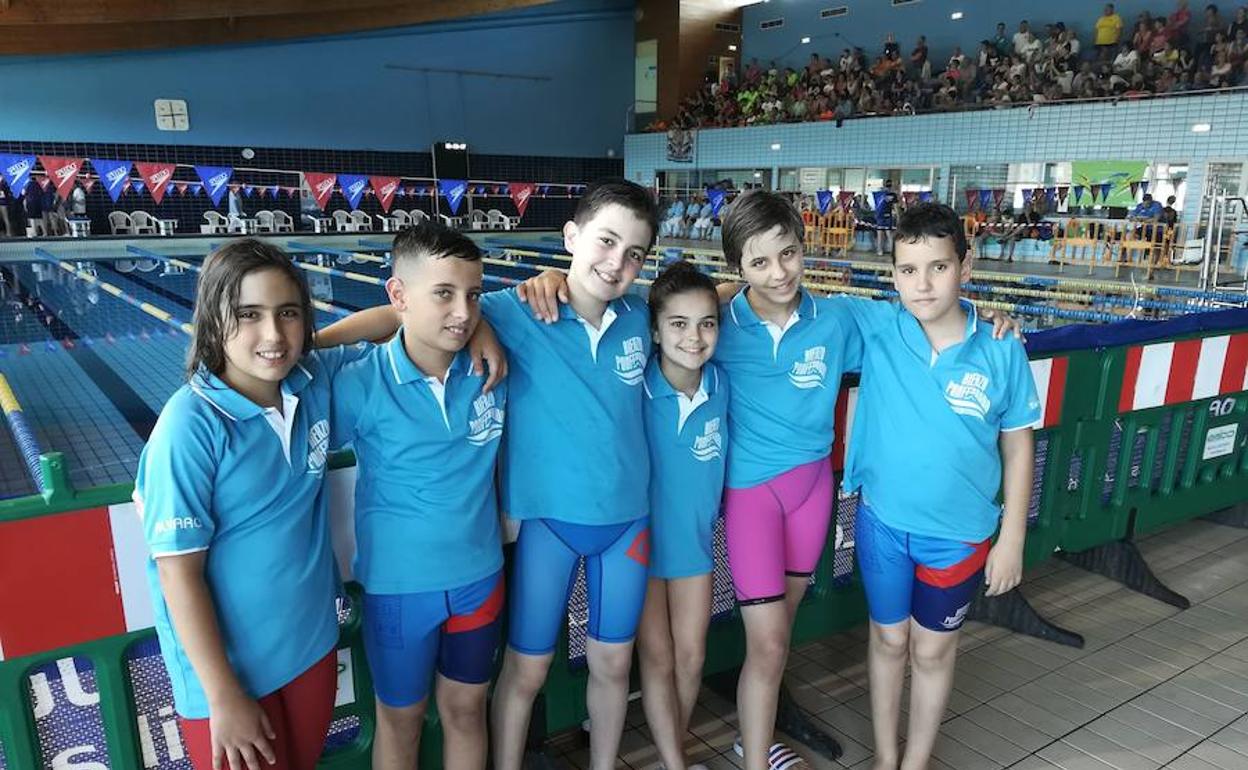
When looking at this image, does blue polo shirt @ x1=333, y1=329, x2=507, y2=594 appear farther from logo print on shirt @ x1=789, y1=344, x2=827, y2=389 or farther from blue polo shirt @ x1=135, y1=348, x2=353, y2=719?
logo print on shirt @ x1=789, y1=344, x2=827, y2=389

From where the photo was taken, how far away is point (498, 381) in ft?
5.58

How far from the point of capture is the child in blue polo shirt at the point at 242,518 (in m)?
1.30

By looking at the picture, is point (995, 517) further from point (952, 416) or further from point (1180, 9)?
point (1180, 9)

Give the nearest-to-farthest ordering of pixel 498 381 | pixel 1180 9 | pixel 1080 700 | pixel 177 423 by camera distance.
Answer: pixel 177 423, pixel 498 381, pixel 1080 700, pixel 1180 9

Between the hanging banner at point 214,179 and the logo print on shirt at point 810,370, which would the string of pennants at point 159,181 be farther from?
the logo print on shirt at point 810,370

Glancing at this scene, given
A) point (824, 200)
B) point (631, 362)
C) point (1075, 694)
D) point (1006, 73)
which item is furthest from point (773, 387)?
point (1006, 73)

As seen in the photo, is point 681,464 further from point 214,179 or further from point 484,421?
point 214,179

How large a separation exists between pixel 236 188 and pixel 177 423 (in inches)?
741

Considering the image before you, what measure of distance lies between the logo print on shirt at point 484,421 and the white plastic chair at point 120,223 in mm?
18374

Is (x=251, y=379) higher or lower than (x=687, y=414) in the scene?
higher

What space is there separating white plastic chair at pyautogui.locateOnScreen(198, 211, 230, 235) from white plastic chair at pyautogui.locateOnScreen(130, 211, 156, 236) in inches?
36.7

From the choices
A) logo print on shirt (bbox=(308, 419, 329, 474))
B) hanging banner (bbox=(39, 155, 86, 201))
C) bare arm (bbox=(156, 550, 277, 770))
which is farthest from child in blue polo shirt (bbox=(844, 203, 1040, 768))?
hanging banner (bbox=(39, 155, 86, 201))

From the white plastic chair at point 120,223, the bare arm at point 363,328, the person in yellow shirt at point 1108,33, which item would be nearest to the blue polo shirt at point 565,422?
the bare arm at point 363,328

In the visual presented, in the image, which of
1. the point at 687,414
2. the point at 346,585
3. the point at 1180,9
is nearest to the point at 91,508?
the point at 346,585
